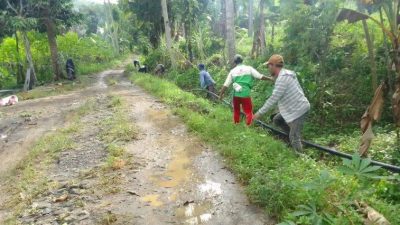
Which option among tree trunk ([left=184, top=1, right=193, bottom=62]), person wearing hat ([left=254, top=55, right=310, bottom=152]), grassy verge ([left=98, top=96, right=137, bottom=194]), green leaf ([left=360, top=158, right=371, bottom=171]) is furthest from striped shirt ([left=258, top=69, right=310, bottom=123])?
tree trunk ([left=184, top=1, right=193, bottom=62])

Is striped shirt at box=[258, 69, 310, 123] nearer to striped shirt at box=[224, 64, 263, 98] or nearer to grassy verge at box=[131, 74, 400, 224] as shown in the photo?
grassy verge at box=[131, 74, 400, 224]

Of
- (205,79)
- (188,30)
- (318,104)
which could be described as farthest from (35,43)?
(318,104)

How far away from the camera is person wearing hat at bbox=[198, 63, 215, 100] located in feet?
42.7

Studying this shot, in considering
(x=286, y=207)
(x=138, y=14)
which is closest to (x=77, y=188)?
(x=286, y=207)

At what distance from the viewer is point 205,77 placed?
13.1 m

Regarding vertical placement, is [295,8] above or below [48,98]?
above

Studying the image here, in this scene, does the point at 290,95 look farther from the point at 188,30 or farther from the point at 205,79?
the point at 188,30

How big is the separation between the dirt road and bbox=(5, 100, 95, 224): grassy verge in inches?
5.0

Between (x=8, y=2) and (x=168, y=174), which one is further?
(x=8, y=2)

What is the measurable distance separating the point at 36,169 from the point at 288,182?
488cm

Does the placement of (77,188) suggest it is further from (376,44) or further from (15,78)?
(15,78)

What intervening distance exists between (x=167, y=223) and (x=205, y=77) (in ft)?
29.6

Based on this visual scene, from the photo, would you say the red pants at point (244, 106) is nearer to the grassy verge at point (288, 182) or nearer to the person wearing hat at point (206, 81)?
the grassy verge at point (288, 182)

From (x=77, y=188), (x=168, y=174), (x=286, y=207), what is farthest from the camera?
(x=168, y=174)
